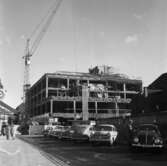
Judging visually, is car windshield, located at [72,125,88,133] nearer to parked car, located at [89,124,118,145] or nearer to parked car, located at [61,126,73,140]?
parked car, located at [61,126,73,140]

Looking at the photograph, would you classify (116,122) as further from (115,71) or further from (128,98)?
(115,71)

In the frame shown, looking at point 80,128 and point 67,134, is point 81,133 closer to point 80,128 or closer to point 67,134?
point 80,128

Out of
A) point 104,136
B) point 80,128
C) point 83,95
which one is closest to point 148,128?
point 104,136

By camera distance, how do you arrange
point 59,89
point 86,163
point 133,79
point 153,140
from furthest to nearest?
point 133,79 < point 59,89 < point 153,140 < point 86,163

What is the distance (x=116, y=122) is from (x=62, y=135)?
6.73 meters

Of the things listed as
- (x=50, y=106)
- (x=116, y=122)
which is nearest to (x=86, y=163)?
(x=116, y=122)

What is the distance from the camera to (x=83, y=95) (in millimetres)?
98500

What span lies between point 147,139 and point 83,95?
79586mm

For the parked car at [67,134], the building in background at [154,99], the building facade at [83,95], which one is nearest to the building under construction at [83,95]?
the building facade at [83,95]

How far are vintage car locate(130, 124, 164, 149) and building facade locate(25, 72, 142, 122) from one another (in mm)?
73237

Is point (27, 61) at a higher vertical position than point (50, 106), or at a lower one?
higher

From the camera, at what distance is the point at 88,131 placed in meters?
29.5

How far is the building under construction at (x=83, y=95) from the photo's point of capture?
9738 centimetres

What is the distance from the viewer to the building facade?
9744 centimetres
